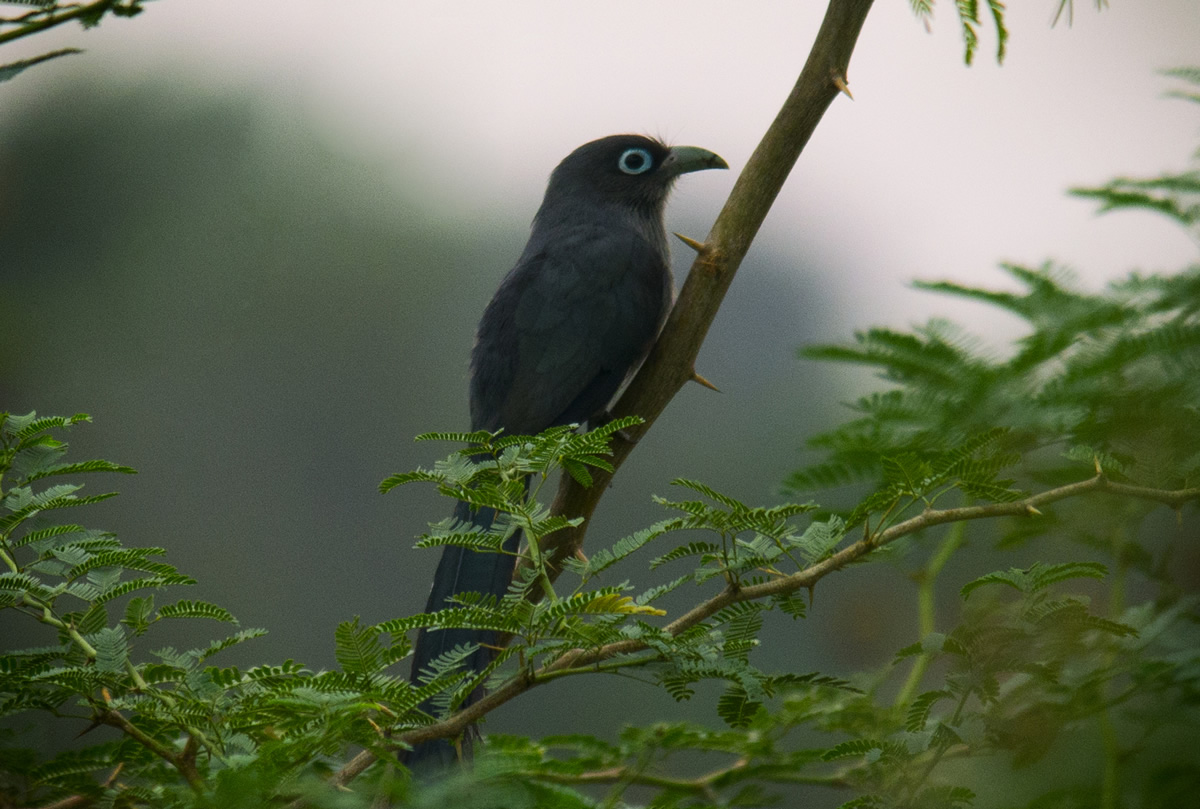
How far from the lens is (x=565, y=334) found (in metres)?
3.04

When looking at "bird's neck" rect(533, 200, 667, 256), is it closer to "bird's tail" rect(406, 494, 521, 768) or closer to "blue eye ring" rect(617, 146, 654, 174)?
"blue eye ring" rect(617, 146, 654, 174)

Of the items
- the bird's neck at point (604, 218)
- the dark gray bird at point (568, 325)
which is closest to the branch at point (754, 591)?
the dark gray bird at point (568, 325)

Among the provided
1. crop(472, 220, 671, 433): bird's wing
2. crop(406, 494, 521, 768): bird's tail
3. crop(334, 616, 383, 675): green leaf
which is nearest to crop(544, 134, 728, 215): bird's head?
crop(472, 220, 671, 433): bird's wing

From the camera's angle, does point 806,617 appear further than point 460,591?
No

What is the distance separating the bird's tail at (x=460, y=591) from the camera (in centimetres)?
156

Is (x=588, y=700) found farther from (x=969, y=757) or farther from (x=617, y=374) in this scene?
(x=969, y=757)

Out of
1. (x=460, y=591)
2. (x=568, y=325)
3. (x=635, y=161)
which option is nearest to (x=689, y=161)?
(x=635, y=161)

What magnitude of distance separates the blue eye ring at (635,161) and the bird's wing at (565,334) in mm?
677

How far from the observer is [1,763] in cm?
144

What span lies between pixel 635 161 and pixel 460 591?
7.97 feet

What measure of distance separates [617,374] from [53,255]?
4.81m

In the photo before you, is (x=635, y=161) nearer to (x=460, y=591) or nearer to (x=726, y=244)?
(x=726, y=244)

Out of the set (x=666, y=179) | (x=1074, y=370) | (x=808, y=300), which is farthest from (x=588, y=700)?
(x=1074, y=370)

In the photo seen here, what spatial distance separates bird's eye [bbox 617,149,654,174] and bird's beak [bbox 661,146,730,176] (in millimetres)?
71
